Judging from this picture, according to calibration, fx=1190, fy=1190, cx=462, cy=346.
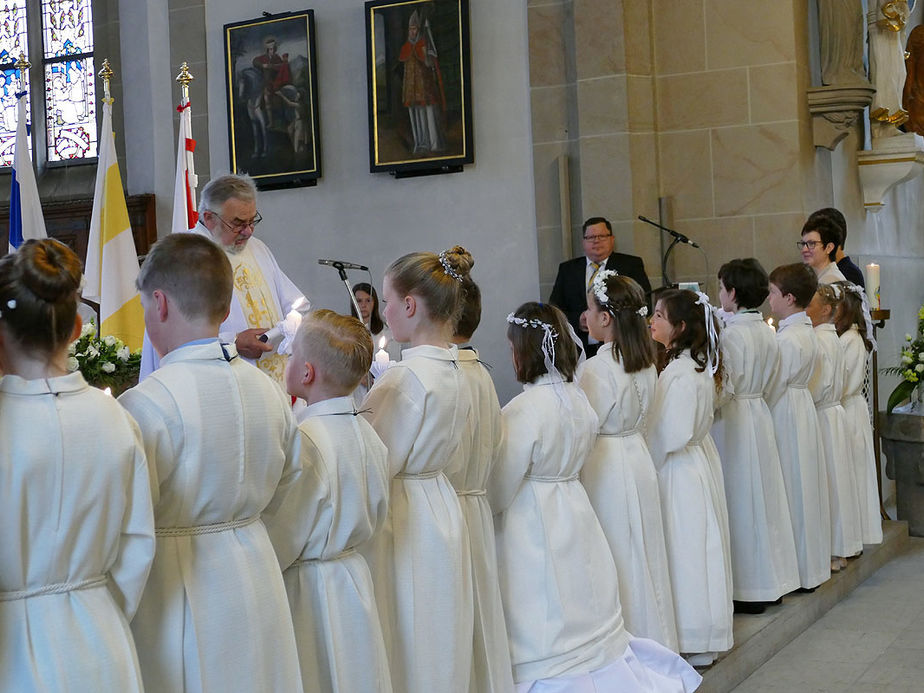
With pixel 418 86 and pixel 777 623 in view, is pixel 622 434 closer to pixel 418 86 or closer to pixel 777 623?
pixel 777 623

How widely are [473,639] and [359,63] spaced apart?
269 inches

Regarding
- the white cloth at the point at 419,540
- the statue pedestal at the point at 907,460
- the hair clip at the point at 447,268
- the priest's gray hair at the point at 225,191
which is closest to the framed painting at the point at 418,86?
the statue pedestal at the point at 907,460

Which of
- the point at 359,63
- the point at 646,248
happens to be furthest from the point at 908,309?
the point at 359,63

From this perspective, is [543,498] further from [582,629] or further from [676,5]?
[676,5]

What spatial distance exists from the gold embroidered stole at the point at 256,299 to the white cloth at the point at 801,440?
2.78 meters

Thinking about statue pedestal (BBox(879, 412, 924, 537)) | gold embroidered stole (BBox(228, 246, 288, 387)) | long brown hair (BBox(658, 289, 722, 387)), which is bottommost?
statue pedestal (BBox(879, 412, 924, 537))

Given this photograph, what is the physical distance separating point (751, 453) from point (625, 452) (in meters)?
1.43

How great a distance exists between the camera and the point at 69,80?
39.3 feet

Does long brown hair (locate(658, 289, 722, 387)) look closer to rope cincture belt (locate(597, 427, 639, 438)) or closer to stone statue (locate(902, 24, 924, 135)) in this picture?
rope cincture belt (locate(597, 427, 639, 438))

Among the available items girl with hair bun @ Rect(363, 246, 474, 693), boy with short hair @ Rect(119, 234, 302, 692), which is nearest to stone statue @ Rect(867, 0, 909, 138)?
girl with hair bun @ Rect(363, 246, 474, 693)

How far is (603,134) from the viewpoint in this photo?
347 inches

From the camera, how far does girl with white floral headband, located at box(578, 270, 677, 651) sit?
15.4 ft

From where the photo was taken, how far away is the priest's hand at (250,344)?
14.2ft

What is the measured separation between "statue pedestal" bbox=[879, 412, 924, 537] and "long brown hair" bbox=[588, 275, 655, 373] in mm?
4556
